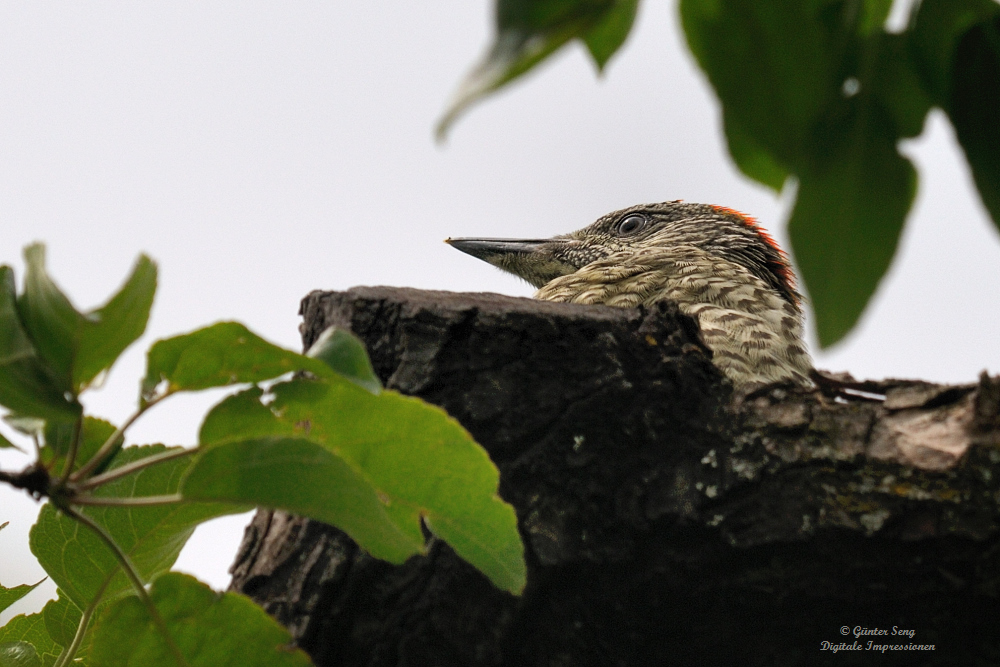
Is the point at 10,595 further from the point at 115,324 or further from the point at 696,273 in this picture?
the point at 696,273

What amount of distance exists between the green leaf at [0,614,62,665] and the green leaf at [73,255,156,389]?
1020 mm

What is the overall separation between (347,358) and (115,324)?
277mm

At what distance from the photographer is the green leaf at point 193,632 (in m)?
1.10

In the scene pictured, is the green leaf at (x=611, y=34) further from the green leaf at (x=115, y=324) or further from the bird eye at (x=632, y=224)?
the bird eye at (x=632, y=224)

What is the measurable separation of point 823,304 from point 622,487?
1248mm

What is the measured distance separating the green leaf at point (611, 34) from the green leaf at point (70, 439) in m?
0.80

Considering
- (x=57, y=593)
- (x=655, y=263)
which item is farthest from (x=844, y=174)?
(x=655, y=263)

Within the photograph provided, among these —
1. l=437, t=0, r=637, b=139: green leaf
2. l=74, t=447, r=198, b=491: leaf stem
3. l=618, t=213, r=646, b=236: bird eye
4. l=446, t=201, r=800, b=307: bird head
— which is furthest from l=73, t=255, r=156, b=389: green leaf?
l=618, t=213, r=646, b=236: bird eye

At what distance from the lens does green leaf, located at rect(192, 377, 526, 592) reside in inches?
41.7

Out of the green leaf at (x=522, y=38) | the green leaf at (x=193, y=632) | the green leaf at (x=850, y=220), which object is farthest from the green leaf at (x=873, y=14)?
the green leaf at (x=193, y=632)

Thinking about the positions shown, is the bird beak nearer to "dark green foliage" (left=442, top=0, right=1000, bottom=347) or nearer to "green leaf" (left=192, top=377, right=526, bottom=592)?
"green leaf" (left=192, top=377, right=526, bottom=592)

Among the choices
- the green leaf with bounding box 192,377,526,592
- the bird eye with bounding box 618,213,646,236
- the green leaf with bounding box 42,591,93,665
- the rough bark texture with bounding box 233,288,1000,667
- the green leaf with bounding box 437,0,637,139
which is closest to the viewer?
the green leaf with bounding box 437,0,637,139

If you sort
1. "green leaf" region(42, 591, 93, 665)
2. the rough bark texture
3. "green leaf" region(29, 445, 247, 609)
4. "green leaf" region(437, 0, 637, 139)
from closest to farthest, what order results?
"green leaf" region(437, 0, 637, 139)
"green leaf" region(29, 445, 247, 609)
"green leaf" region(42, 591, 93, 665)
the rough bark texture

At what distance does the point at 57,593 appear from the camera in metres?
1.56
